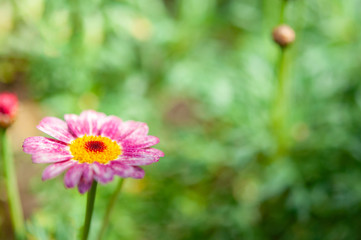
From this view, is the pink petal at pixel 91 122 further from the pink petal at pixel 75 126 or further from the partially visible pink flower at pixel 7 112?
the partially visible pink flower at pixel 7 112

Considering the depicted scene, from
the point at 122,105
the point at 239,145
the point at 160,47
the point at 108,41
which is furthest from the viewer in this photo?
the point at 160,47

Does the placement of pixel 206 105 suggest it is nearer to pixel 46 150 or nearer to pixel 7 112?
pixel 7 112

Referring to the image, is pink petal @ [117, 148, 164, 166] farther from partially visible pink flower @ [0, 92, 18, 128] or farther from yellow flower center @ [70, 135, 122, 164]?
partially visible pink flower @ [0, 92, 18, 128]

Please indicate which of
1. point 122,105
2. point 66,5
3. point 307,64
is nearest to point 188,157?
point 122,105

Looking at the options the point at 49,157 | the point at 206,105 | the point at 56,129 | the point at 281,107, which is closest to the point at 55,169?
the point at 49,157

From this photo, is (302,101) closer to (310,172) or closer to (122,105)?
(310,172)

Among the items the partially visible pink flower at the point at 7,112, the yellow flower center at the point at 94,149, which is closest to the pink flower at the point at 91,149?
the yellow flower center at the point at 94,149

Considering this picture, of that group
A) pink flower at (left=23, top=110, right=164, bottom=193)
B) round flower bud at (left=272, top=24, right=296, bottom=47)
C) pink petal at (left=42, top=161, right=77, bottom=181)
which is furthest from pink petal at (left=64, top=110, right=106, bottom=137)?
round flower bud at (left=272, top=24, right=296, bottom=47)
